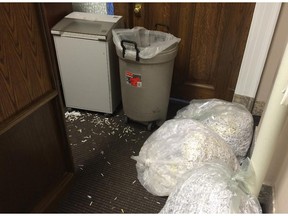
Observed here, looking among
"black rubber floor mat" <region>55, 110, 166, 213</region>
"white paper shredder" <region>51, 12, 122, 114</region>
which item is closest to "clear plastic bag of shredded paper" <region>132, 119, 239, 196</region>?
"black rubber floor mat" <region>55, 110, 166, 213</region>

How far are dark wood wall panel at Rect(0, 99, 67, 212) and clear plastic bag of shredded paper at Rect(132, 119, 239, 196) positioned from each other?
534 mm

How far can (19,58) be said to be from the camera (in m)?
0.98

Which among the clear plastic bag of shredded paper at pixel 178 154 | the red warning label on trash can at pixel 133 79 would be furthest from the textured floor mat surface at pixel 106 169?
the red warning label on trash can at pixel 133 79

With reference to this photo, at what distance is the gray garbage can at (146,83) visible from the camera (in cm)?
165

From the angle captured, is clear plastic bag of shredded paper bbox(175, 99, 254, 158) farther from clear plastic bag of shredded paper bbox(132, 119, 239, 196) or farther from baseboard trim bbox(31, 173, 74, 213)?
baseboard trim bbox(31, 173, 74, 213)

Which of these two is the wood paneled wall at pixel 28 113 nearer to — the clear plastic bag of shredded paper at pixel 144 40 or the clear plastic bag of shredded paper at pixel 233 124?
the clear plastic bag of shredded paper at pixel 144 40

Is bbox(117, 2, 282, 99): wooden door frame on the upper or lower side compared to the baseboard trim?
upper

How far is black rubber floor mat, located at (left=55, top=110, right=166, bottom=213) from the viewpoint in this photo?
139 centimetres

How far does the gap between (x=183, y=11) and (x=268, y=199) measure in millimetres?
1442

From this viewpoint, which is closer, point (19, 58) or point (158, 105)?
point (19, 58)

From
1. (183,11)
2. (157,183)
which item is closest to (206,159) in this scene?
(157,183)

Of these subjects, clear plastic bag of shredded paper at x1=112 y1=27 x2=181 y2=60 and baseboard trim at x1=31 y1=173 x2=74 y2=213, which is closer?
baseboard trim at x1=31 y1=173 x2=74 y2=213

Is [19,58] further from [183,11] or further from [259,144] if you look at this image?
[183,11]

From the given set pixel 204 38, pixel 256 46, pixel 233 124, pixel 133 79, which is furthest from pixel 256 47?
pixel 133 79
